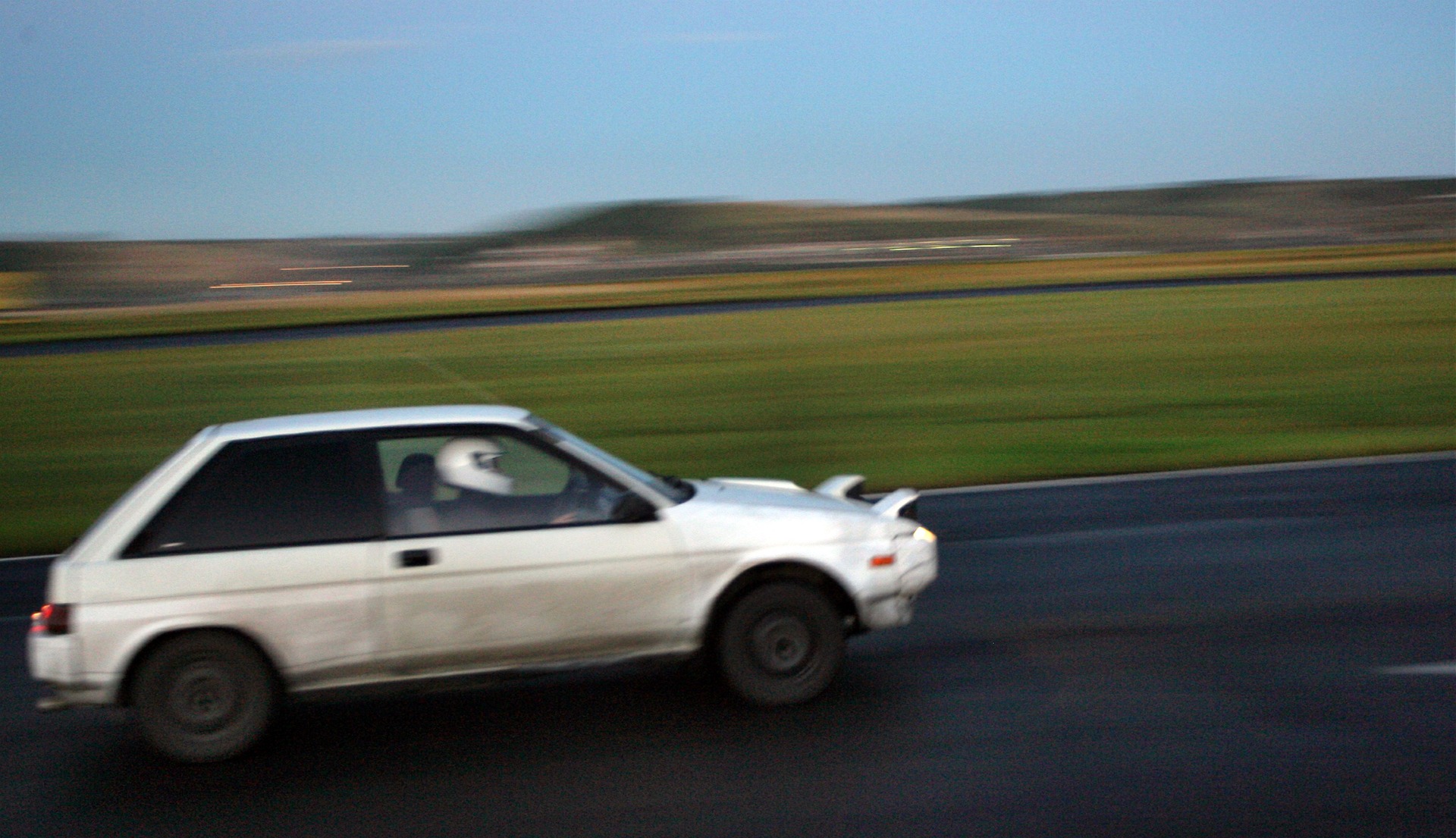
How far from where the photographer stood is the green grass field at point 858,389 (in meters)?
14.9

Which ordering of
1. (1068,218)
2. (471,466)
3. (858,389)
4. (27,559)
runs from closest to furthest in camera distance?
(471,466) < (27,559) < (858,389) < (1068,218)

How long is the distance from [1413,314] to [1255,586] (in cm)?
2603

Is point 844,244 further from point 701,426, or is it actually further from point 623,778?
point 623,778

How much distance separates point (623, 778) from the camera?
206 inches

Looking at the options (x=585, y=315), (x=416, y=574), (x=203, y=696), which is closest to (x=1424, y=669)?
(x=416, y=574)

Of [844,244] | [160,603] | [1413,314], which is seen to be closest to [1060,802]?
[160,603]

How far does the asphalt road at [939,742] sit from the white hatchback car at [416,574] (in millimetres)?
309

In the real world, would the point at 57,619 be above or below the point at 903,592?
above

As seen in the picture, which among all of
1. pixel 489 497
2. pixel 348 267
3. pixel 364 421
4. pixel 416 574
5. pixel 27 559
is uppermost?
pixel 348 267

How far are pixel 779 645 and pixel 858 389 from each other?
16.4 m

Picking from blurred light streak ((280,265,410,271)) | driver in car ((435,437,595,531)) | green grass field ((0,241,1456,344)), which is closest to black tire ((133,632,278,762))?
driver in car ((435,437,595,531))

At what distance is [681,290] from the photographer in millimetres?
56688

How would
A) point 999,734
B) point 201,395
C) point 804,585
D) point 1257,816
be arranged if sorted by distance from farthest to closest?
1. point 201,395
2. point 804,585
3. point 999,734
4. point 1257,816

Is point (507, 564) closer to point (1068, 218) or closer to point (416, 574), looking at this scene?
point (416, 574)
